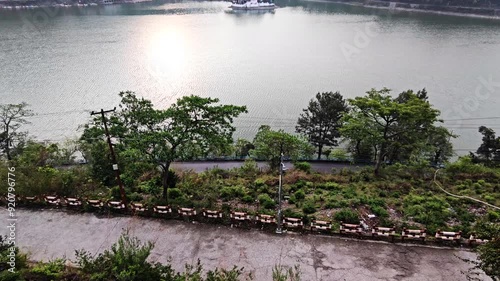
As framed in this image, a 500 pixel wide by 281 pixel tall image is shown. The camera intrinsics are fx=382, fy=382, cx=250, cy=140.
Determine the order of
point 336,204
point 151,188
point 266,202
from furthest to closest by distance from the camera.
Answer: point 151,188 → point 336,204 → point 266,202

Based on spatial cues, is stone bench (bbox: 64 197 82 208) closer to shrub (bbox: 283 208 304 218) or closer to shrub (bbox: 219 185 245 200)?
shrub (bbox: 219 185 245 200)

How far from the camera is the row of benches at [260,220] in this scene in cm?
1298

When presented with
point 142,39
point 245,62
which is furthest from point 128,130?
point 142,39

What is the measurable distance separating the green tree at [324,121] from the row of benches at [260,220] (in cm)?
1304

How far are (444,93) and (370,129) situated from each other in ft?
73.9

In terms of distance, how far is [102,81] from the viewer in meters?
42.2

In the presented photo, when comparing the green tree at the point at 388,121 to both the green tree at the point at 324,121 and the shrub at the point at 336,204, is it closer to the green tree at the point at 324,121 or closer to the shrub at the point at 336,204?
the green tree at the point at 324,121

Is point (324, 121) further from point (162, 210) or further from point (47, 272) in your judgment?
point (47, 272)

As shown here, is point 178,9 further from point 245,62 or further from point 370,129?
point 370,129
